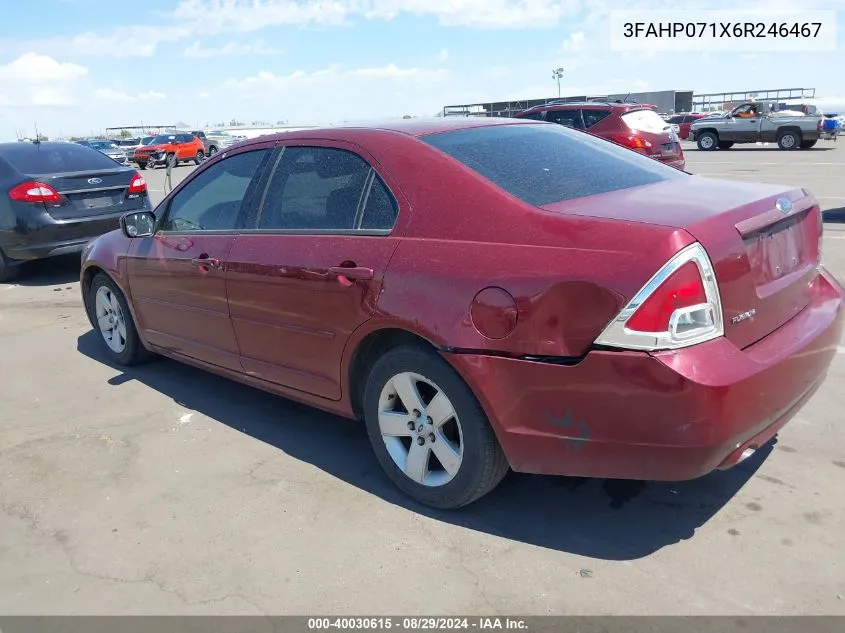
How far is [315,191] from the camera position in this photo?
3791 mm

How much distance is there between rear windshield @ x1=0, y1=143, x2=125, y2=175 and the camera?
28.8 feet

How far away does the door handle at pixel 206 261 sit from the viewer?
164 inches

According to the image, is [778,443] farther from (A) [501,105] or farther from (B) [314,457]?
(A) [501,105]

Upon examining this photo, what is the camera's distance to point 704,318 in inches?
104

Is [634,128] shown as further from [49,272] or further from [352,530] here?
[352,530]

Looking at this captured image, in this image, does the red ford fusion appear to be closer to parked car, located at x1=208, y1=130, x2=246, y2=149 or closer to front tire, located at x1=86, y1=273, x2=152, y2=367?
front tire, located at x1=86, y1=273, x2=152, y2=367

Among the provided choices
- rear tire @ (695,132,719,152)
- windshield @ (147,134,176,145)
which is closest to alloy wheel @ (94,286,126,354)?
rear tire @ (695,132,719,152)

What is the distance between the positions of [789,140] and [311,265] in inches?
1053

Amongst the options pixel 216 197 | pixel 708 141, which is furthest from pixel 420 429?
pixel 708 141

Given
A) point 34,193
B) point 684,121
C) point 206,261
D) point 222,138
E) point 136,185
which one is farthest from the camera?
point 222,138

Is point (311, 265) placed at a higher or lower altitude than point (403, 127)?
lower

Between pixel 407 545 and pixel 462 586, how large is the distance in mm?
367

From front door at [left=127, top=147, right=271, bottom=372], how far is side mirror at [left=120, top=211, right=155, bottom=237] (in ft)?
0.16
